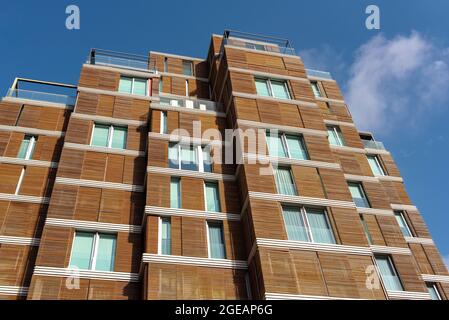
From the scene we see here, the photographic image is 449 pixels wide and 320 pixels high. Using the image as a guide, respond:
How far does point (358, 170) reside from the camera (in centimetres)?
2339

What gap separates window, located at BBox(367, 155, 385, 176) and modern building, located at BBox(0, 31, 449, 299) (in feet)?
1.46

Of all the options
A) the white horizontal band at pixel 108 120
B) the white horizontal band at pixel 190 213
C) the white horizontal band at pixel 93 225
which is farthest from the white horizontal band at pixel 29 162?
the white horizontal band at pixel 190 213

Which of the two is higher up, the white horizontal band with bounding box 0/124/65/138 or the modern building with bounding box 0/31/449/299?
the white horizontal band with bounding box 0/124/65/138

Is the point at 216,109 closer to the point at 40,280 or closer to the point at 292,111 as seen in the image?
the point at 292,111

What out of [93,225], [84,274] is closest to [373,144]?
[93,225]

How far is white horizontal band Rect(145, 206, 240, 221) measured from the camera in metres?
18.2

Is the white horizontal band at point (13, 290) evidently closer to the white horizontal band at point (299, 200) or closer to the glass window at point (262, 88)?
the white horizontal band at point (299, 200)

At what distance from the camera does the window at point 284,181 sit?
18.8 m

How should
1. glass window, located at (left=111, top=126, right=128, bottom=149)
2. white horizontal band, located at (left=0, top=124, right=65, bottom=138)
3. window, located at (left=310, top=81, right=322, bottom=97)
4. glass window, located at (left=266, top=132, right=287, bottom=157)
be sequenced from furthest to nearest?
window, located at (left=310, top=81, right=322, bottom=97), white horizontal band, located at (left=0, top=124, right=65, bottom=138), glass window, located at (left=111, top=126, right=128, bottom=149), glass window, located at (left=266, top=132, right=287, bottom=157)

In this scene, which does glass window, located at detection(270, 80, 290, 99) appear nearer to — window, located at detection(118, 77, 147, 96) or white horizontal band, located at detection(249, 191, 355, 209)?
white horizontal band, located at detection(249, 191, 355, 209)

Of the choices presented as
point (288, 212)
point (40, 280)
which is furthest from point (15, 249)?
point (288, 212)

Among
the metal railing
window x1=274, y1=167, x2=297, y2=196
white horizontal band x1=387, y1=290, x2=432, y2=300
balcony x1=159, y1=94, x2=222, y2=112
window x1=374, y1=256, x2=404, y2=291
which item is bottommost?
white horizontal band x1=387, y1=290, x2=432, y2=300

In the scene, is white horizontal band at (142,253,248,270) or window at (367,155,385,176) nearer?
white horizontal band at (142,253,248,270)

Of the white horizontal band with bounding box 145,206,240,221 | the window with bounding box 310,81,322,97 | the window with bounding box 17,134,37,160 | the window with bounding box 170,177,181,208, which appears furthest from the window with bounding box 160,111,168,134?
the window with bounding box 310,81,322,97
